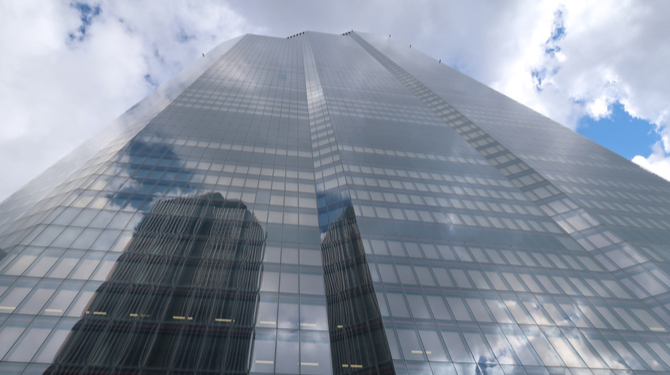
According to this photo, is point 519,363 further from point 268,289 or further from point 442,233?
point 268,289

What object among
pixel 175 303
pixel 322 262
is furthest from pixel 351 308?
pixel 175 303

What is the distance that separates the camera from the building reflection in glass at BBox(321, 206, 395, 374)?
64.4ft

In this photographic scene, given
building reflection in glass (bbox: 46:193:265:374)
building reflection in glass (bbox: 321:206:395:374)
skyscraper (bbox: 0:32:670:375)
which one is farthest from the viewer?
building reflection in glass (bbox: 321:206:395:374)

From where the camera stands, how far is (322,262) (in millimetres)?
26266

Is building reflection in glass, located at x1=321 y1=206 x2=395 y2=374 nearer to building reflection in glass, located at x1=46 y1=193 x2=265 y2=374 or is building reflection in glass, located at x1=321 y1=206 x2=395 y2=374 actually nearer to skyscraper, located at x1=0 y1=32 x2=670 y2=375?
skyscraper, located at x1=0 y1=32 x2=670 y2=375

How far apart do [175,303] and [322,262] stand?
10960 mm

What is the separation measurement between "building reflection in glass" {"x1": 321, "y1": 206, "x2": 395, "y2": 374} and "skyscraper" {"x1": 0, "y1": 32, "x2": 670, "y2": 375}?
0.12m

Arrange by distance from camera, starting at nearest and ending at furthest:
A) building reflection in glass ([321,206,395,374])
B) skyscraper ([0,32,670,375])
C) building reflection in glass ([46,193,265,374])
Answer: building reflection in glass ([46,193,265,374]), skyscraper ([0,32,670,375]), building reflection in glass ([321,206,395,374])

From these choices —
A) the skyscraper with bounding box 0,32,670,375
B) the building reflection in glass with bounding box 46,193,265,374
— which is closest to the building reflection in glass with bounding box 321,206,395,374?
the skyscraper with bounding box 0,32,670,375

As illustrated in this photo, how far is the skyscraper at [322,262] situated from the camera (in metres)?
19.0

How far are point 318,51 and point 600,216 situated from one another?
107 meters

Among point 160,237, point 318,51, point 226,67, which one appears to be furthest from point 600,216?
point 318,51

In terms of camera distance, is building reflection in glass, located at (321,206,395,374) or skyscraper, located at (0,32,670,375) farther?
building reflection in glass, located at (321,206,395,374)

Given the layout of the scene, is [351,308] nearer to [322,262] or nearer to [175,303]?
[322,262]
